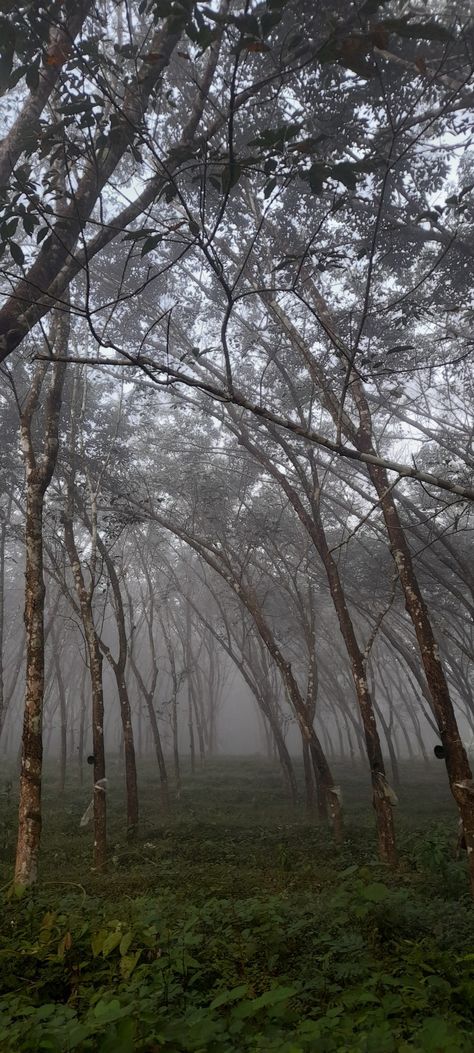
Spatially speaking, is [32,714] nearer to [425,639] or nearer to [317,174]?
[425,639]

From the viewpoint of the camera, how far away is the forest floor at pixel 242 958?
Result: 2428 mm

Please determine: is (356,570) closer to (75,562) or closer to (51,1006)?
(75,562)

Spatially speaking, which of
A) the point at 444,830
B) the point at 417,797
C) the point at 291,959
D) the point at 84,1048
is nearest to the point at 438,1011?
the point at 291,959

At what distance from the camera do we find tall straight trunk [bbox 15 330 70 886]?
5.69 m

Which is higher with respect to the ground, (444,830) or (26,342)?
(26,342)

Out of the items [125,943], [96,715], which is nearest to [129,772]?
[96,715]

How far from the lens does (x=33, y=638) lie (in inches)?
249

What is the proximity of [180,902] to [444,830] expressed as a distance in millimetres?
5646

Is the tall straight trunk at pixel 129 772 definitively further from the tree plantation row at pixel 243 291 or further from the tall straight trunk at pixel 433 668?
the tall straight trunk at pixel 433 668

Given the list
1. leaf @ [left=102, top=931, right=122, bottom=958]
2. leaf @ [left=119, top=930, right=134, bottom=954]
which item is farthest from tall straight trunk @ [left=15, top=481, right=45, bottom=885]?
leaf @ [left=119, top=930, right=134, bottom=954]

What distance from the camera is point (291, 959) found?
3898mm

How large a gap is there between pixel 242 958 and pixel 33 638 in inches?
153

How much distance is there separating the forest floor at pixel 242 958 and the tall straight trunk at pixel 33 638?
1.80 ft

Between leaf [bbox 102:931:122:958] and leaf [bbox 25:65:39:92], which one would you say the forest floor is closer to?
leaf [bbox 102:931:122:958]
